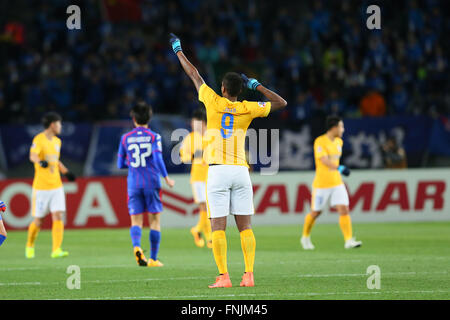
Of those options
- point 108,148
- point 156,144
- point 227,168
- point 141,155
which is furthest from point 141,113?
point 108,148

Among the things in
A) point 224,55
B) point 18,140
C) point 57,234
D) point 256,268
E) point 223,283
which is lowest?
point 256,268

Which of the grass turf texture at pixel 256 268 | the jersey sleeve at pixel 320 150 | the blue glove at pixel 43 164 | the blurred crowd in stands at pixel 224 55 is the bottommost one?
the grass turf texture at pixel 256 268

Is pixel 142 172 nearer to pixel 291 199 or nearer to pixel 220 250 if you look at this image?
pixel 220 250

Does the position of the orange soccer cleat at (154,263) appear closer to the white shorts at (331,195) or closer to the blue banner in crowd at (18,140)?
the white shorts at (331,195)

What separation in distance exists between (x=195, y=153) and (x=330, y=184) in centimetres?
277

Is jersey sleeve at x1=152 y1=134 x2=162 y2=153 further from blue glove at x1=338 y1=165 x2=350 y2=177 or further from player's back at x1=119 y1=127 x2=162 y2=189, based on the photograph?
blue glove at x1=338 y1=165 x2=350 y2=177

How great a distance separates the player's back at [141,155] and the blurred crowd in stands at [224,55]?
1120 cm

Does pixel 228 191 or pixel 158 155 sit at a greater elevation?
pixel 158 155

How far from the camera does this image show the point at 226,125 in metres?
10.0

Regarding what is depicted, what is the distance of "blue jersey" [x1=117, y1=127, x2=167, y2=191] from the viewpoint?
13.0 meters

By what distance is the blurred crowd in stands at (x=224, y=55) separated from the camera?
26359 millimetres

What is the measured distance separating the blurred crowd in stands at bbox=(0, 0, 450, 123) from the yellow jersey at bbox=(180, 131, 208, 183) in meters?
7.11

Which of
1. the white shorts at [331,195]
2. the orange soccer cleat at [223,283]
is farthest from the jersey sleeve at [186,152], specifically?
the orange soccer cleat at [223,283]
